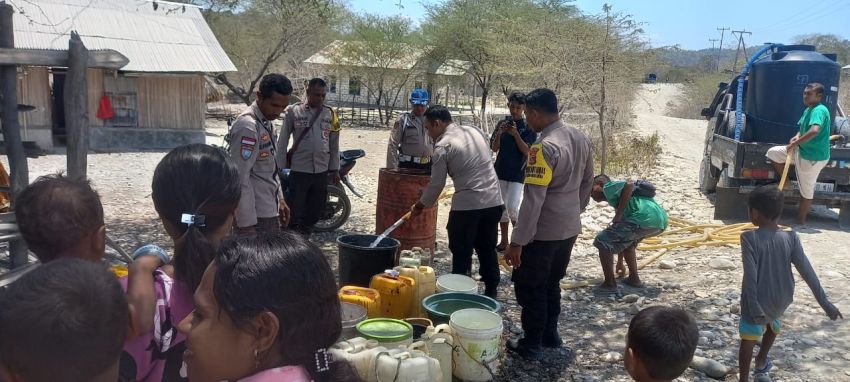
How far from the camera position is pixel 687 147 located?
729 inches

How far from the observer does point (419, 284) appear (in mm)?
4480

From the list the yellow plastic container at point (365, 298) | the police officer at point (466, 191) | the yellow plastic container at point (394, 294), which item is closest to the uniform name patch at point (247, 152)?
the yellow plastic container at point (365, 298)

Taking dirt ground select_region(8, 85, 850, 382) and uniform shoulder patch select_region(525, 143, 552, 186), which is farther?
dirt ground select_region(8, 85, 850, 382)

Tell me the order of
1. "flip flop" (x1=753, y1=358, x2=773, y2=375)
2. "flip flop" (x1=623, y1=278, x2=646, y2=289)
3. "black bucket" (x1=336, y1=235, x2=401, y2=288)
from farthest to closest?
"flip flop" (x1=623, y1=278, x2=646, y2=289) < "black bucket" (x1=336, y1=235, x2=401, y2=288) < "flip flop" (x1=753, y1=358, x2=773, y2=375)

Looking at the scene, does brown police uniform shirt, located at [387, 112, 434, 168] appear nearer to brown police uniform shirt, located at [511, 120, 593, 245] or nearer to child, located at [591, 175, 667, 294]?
child, located at [591, 175, 667, 294]

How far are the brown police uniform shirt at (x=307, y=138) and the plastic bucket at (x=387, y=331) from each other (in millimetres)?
2975

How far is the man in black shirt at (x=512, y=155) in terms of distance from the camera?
652 centimetres

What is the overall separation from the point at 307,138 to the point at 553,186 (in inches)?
118

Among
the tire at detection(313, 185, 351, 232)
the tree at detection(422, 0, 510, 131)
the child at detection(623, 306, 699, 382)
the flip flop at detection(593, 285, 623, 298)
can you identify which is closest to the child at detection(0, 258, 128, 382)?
the child at detection(623, 306, 699, 382)

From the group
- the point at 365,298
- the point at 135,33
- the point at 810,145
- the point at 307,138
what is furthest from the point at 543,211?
the point at 135,33

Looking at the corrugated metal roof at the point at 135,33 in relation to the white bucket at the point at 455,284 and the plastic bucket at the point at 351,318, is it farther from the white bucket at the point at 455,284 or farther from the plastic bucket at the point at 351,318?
the plastic bucket at the point at 351,318

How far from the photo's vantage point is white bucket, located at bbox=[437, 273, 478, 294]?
14.6 feet

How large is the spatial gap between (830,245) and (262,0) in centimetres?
Answer: 2488

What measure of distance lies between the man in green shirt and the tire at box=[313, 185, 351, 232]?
17.0ft
